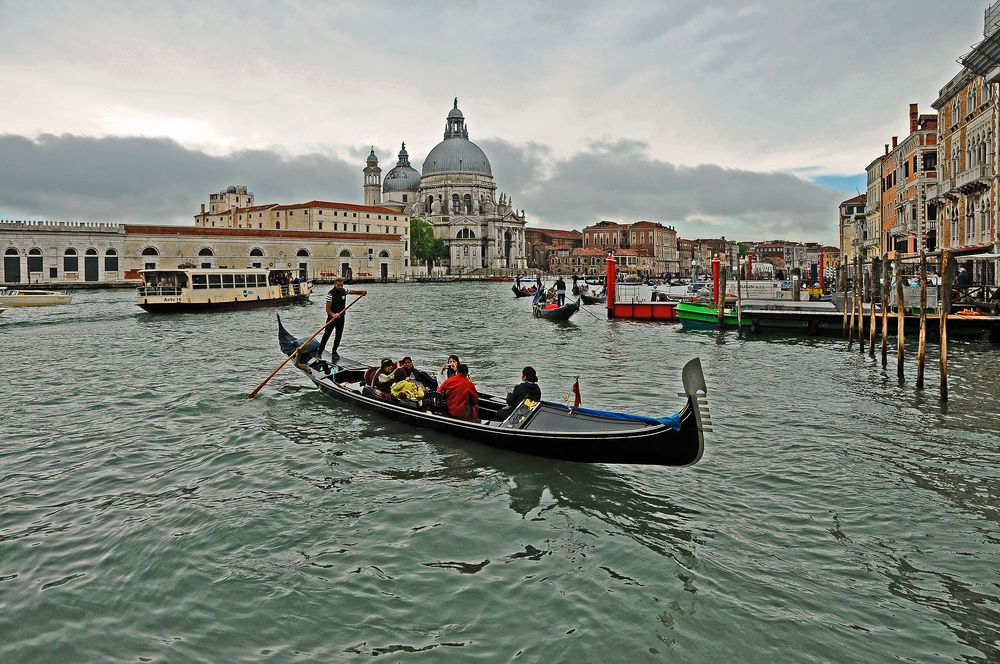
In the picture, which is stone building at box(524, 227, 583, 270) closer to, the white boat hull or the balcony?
the white boat hull

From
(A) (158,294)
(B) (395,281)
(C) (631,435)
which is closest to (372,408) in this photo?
(C) (631,435)

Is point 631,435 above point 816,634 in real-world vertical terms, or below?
above

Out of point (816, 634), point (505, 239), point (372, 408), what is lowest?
point (816, 634)

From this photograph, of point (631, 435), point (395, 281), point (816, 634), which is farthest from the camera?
point (395, 281)

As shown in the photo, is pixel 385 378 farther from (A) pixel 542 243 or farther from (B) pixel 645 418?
(A) pixel 542 243

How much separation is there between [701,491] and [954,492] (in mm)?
2034

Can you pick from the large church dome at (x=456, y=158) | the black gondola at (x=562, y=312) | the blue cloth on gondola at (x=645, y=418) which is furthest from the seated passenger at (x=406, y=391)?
the large church dome at (x=456, y=158)

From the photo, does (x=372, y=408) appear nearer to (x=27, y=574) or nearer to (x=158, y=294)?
(x=27, y=574)

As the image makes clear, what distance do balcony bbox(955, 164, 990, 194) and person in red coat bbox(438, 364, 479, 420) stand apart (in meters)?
19.3

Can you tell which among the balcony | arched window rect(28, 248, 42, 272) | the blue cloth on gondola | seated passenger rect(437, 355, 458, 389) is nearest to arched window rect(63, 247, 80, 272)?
arched window rect(28, 248, 42, 272)

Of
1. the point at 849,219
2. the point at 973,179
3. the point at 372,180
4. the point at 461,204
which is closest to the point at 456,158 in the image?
the point at 461,204

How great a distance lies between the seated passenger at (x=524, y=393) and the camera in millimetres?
7094

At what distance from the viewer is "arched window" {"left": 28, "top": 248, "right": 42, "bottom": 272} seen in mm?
51594

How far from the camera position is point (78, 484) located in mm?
6426
